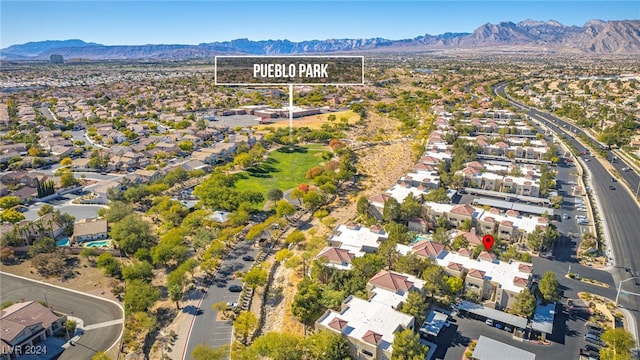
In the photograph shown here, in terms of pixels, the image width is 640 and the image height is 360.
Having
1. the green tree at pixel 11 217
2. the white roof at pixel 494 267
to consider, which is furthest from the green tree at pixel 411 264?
the green tree at pixel 11 217

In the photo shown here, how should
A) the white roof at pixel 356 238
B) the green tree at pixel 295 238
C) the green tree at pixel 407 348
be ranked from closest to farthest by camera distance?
the green tree at pixel 407 348 → the white roof at pixel 356 238 → the green tree at pixel 295 238

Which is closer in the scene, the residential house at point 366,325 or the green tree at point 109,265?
the residential house at point 366,325

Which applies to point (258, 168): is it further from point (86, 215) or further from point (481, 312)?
point (481, 312)

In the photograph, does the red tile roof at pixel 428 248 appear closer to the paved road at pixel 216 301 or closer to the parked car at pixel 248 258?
the parked car at pixel 248 258

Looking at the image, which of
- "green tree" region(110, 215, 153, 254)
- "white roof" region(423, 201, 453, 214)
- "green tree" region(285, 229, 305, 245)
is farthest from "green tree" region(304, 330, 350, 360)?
"white roof" region(423, 201, 453, 214)

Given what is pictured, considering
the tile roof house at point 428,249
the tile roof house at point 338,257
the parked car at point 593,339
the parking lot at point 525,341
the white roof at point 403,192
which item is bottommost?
the parking lot at point 525,341

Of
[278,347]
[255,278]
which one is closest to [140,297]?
[255,278]

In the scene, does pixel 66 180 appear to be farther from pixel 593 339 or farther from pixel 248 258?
pixel 593 339
